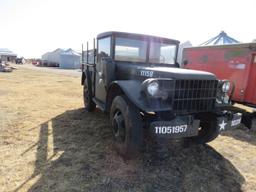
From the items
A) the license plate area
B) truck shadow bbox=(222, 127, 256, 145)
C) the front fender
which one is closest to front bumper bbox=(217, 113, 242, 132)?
the license plate area

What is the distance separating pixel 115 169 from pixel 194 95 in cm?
164

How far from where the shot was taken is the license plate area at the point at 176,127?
279 centimetres

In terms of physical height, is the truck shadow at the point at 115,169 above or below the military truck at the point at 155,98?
below

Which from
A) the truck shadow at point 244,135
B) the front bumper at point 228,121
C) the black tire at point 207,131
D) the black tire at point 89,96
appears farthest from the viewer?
the black tire at point 89,96

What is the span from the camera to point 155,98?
3035 millimetres

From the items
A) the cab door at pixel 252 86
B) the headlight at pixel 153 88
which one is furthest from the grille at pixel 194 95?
the cab door at pixel 252 86

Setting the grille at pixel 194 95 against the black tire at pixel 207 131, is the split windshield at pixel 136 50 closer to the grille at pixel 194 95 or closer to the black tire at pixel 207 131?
the grille at pixel 194 95

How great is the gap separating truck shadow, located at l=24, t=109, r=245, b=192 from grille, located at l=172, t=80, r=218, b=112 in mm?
927

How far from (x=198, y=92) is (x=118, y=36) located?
200 cm

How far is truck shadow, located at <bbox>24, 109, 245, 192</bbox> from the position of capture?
283cm

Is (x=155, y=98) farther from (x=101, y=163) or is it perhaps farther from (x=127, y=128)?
(x=101, y=163)

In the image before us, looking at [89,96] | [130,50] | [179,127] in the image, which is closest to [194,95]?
[179,127]

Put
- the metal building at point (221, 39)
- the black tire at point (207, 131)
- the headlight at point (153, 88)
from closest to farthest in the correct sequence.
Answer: the headlight at point (153, 88) → the black tire at point (207, 131) → the metal building at point (221, 39)

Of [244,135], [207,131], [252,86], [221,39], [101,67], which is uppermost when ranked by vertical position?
[221,39]
